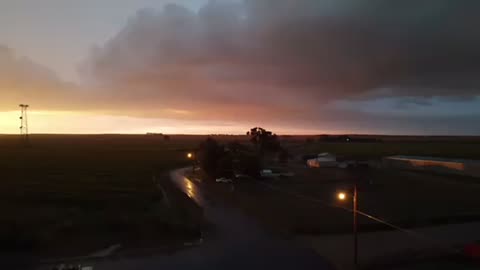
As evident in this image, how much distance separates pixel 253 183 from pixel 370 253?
28.3 meters

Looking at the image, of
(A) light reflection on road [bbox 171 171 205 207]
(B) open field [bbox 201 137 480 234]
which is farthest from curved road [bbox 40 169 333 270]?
(A) light reflection on road [bbox 171 171 205 207]

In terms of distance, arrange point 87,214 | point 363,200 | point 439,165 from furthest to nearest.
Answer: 1. point 439,165
2. point 363,200
3. point 87,214

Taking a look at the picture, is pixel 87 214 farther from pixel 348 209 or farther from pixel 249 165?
pixel 249 165

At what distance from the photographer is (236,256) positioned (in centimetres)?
2105

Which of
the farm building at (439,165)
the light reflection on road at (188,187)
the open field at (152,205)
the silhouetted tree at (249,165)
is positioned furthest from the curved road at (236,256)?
A: the farm building at (439,165)

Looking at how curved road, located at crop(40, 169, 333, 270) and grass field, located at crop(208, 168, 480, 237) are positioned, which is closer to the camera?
curved road, located at crop(40, 169, 333, 270)

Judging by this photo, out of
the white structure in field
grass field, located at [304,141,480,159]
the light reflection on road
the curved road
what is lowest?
the curved road

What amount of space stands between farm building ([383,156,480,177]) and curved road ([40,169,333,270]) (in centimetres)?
4217

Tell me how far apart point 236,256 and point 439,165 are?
50.8m

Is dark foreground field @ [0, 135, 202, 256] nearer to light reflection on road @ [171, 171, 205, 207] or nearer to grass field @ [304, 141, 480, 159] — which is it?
light reflection on road @ [171, 171, 205, 207]

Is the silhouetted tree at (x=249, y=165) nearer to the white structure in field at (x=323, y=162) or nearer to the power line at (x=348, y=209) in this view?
the power line at (x=348, y=209)

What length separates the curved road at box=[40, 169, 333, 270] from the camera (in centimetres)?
1947

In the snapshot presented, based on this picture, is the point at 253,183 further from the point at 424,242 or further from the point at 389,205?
the point at 424,242

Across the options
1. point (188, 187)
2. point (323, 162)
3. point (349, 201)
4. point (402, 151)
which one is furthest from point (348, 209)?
point (402, 151)
